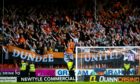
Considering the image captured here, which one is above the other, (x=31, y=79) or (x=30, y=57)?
(x=30, y=57)

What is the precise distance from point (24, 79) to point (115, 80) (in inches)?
176

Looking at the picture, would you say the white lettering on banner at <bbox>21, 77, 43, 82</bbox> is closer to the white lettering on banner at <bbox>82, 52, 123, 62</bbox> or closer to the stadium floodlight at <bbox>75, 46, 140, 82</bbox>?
the stadium floodlight at <bbox>75, 46, 140, 82</bbox>

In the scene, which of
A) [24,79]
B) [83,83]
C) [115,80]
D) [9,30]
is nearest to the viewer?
[83,83]

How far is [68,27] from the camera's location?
25078 mm

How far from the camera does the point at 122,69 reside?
66.4 feet

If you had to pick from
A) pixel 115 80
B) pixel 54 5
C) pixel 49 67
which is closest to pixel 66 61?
pixel 49 67

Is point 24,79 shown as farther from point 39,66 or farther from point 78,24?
point 78,24

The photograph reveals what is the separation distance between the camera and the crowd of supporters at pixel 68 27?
939 inches

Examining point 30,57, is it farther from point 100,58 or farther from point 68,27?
point 100,58

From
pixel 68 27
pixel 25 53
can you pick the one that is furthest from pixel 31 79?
pixel 68 27

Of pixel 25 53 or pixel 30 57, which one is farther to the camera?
pixel 25 53

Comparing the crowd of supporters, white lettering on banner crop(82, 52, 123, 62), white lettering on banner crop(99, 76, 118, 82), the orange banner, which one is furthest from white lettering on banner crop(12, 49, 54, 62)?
white lettering on banner crop(99, 76, 118, 82)

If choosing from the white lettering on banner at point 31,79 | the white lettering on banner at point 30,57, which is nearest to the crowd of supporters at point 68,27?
the white lettering on banner at point 30,57

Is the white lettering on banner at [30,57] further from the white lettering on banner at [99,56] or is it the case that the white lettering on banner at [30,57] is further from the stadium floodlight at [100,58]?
the white lettering on banner at [99,56]
